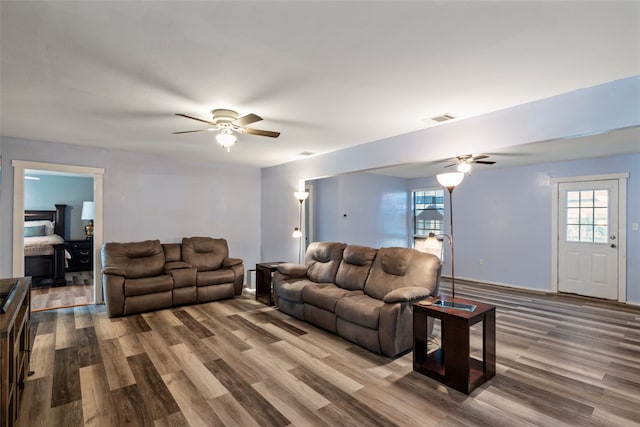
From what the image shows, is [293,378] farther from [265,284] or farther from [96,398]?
[265,284]

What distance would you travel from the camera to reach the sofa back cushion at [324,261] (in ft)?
14.3

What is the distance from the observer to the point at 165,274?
15.7 feet

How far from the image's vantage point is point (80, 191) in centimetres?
771

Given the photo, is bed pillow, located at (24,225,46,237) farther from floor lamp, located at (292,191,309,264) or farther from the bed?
floor lamp, located at (292,191,309,264)

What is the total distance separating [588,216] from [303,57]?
232 inches

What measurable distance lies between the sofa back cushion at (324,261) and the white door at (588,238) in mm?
4203

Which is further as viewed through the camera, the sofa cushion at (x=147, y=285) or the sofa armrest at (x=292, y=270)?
the sofa armrest at (x=292, y=270)

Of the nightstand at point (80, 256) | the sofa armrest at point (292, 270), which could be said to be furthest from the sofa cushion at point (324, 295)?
the nightstand at point (80, 256)

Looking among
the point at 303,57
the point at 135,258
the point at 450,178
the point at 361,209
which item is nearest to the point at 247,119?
the point at 303,57

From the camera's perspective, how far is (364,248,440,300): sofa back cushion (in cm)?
342

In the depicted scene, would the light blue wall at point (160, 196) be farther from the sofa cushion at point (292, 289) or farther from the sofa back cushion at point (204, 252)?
the sofa cushion at point (292, 289)

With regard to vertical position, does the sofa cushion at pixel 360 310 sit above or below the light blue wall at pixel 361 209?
below

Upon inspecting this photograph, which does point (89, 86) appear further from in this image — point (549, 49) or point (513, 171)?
point (513, 171)

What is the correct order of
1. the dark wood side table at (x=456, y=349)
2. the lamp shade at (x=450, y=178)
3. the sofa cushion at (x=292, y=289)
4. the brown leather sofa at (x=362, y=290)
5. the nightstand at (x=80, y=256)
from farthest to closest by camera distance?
A: the nightstand at (x=80, y=256), the sofa cushion at (x=292, y=289), the brown leather sofa at (x=362, y=290), the lamp shade at (x=450, y=178), the dark wood side table at (x=456, y=349)
